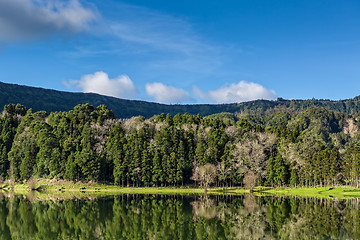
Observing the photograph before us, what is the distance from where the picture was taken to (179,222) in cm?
4994

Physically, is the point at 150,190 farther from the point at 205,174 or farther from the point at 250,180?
the point at 250,180

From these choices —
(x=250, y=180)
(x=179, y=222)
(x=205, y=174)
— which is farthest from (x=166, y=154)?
(x=179, y=222)

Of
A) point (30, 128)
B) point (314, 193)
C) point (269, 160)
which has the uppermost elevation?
point (30, 128)

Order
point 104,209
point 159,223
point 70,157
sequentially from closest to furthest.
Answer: point 159,223 → point 104,209 → point 70,157

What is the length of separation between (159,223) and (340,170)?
7216 cm

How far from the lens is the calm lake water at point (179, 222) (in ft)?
139

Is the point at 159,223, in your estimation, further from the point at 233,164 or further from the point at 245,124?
the point at 245,124

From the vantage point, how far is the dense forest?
11055 centimetres

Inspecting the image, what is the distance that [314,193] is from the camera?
94375mm

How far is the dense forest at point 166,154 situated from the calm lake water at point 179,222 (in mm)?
47159

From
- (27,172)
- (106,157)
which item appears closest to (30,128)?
(27,172)

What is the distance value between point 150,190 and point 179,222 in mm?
60551

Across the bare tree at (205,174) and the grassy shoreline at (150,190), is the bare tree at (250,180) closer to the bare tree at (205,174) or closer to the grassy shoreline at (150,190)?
the grassy shoreline at (150,190)

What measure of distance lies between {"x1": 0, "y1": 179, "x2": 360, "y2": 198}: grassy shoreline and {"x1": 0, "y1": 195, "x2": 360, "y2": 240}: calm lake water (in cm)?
3214
